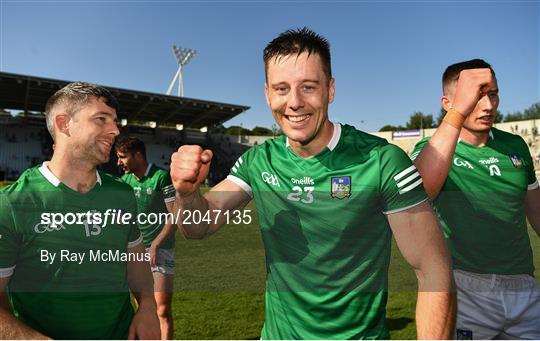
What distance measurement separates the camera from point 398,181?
159cm

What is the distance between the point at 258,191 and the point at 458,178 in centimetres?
118

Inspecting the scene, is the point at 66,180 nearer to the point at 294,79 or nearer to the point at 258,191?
the point at 258,191

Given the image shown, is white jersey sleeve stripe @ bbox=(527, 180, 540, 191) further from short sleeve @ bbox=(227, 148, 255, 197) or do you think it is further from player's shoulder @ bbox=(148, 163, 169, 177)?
player's shoulder @ bbox=(148, 163, 169, 177)

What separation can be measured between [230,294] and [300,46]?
171 inches

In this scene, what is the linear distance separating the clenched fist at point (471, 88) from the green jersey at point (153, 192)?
9.47ft

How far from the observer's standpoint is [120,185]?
211 centimetres

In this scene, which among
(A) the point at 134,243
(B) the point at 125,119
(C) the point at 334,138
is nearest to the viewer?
(C) the point at 334,138

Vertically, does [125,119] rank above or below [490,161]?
above

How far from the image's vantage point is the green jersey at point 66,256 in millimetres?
1824

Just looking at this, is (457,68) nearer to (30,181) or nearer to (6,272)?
(30,181)

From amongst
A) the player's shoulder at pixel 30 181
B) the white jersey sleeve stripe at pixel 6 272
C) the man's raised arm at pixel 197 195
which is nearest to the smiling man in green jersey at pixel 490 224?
the man's raised arm at pixel 197 195

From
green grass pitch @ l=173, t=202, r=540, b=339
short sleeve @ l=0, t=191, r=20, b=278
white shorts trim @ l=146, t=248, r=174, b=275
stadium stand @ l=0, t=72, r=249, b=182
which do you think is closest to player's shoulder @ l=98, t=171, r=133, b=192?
short sleeve @ l=0, t=191, r=20, b=278

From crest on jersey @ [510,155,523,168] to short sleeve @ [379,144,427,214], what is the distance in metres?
1.10

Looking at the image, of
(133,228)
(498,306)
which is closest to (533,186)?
(498,306)
